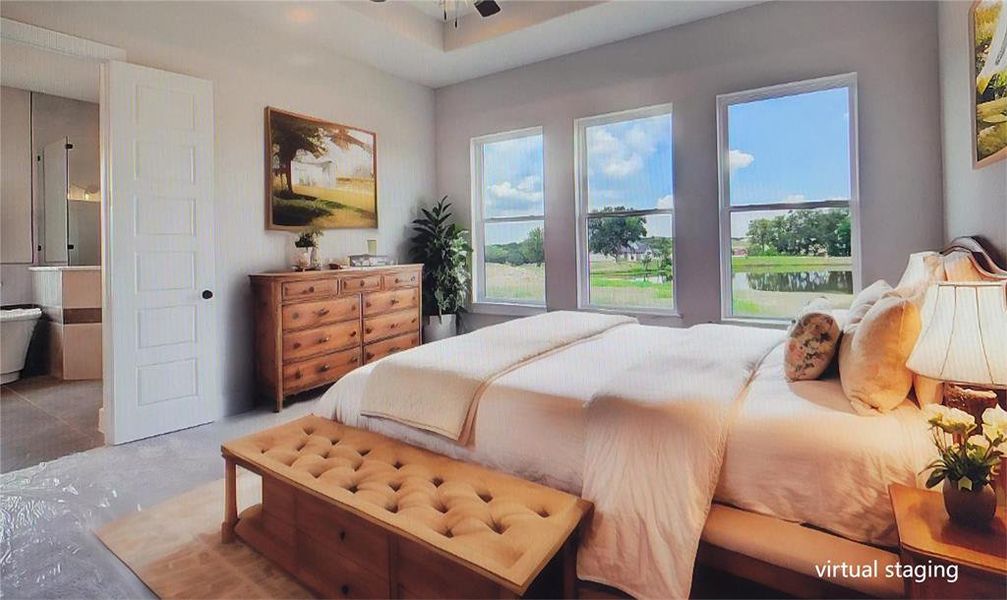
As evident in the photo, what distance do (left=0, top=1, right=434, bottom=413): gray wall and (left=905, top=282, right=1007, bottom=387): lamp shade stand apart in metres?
4.16

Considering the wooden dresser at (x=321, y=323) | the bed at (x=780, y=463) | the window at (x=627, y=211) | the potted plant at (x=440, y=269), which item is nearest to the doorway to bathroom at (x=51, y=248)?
the wooden dresser at (x=321, y=323)

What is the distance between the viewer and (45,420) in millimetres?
3701

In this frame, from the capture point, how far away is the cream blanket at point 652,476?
151cm

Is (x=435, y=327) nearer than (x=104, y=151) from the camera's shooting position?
No

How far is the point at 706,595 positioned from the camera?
1.71m

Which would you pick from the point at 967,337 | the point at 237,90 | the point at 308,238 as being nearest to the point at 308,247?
the point at 308,238

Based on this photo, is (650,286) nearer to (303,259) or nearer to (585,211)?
(585,211)

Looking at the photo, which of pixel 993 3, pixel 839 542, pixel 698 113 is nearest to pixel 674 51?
Result: pixel 698 113

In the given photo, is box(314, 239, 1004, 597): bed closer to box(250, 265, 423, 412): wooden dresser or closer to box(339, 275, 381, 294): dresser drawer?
box(250, 265, 423, 412): wooden dresser

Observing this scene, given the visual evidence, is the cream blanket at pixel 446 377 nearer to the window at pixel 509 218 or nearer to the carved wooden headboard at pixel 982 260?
the carved wooden headboard at pixel 982 260

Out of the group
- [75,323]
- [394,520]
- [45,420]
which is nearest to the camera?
[394,520]

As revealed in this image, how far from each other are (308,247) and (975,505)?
427 cm

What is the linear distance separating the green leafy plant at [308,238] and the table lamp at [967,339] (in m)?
4.01

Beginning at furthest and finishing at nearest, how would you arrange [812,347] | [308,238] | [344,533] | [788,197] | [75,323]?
[75,323] → [308,238] → [788,197] → [812,347] → [344,533]
